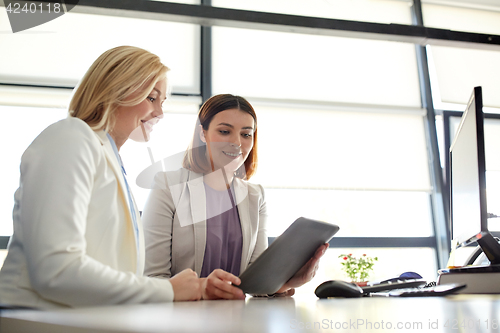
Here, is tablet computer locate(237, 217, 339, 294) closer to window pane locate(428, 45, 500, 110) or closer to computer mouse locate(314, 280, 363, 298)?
computer mouse locate(314, 280, 363, 298)

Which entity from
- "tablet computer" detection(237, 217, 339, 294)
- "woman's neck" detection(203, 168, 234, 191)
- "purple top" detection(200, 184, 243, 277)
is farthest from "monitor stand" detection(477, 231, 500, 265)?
"woman's neck" detection(203, 168, 234, 191)

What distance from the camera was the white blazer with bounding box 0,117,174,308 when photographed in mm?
725

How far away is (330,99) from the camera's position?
4.25 metres

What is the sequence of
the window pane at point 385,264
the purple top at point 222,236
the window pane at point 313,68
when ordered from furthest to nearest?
the window pane at point 313,68 < the window pane at point 385,264 < the purple top at point 222,236

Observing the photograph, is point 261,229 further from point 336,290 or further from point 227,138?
point 336,290

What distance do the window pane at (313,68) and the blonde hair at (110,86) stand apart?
2.88 meters

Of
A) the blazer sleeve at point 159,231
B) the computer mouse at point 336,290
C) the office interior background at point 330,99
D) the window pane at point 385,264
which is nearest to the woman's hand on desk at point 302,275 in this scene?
the computer mouse at point 336,290

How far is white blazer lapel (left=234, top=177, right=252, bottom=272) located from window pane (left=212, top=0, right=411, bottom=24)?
309cm

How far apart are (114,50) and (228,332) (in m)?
1.09

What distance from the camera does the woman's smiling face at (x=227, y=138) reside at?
6.02 ft

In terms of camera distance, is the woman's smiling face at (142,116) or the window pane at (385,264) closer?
the woman's smiling face at (142,116)

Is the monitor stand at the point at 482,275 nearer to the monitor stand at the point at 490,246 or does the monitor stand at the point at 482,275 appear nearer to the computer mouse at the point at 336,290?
the monitor stand at the point at 490,246

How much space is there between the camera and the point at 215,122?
1.85m

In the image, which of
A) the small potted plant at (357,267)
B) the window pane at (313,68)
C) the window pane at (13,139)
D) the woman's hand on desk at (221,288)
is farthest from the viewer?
the window pane at (313,68)
